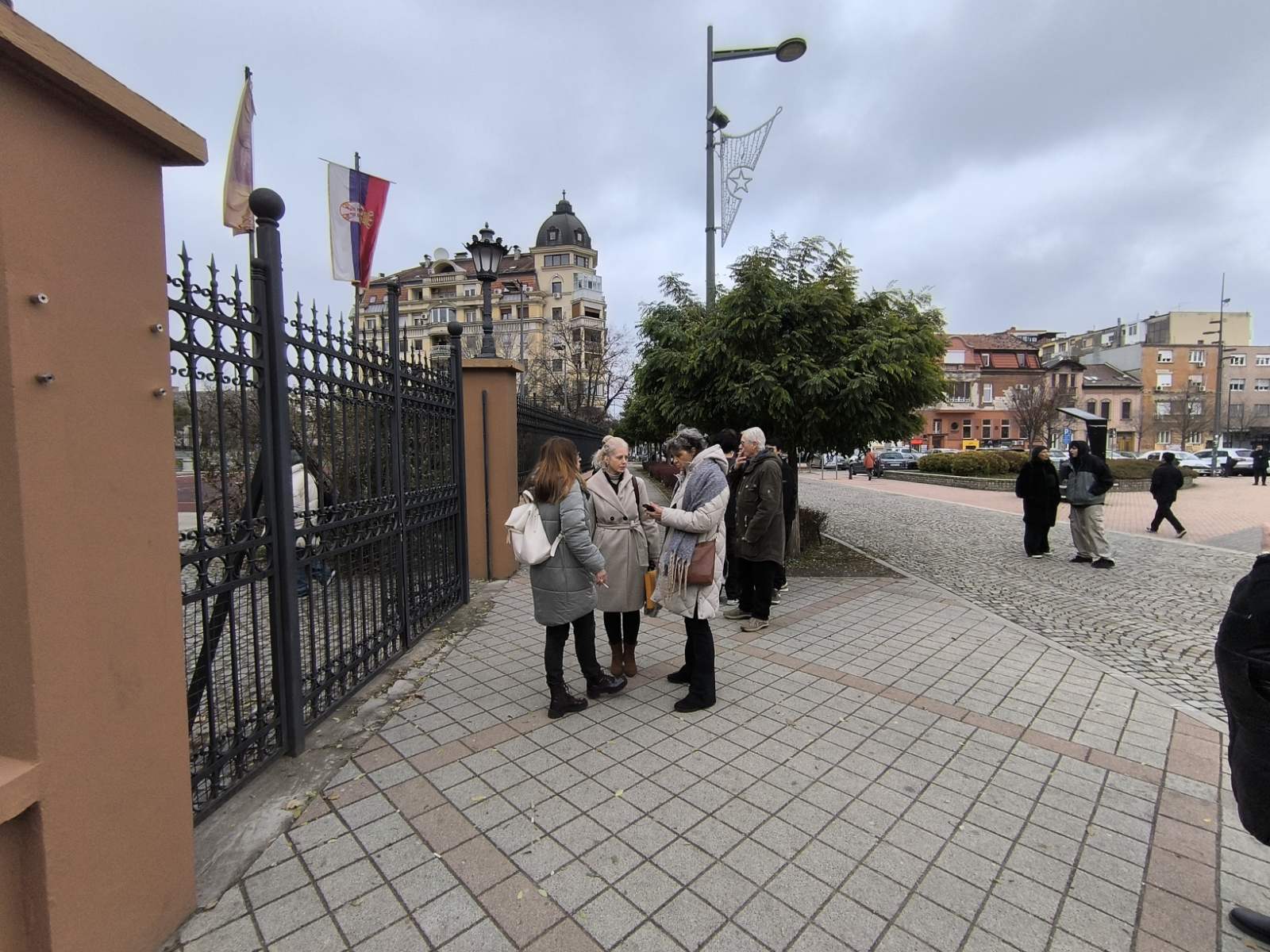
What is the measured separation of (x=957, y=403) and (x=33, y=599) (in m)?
67.3

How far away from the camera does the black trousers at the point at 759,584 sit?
19.0 feet

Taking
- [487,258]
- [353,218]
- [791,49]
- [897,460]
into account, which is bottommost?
[897,460]

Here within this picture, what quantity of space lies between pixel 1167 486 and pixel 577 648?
43.2 feet

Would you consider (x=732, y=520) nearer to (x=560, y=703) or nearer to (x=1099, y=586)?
(x=560, y=703)

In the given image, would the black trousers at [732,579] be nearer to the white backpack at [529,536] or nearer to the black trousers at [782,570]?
the black trousers at [782,570]

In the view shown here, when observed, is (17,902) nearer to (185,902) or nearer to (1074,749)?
(185,902)

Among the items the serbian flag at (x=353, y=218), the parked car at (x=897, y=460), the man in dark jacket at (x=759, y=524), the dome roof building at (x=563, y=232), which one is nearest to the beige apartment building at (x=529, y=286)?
the dome roof building at (x=563, y=232)

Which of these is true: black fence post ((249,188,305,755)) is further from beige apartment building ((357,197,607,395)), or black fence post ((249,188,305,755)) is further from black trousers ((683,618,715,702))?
beige apartment building ((357,197,607,395))

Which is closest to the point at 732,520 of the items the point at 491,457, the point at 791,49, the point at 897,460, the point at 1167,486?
the point at 491,457

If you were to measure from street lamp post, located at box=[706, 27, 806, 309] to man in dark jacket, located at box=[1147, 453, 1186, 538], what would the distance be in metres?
9.38

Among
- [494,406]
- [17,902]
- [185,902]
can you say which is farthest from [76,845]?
[494,406]

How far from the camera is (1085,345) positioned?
82.6m

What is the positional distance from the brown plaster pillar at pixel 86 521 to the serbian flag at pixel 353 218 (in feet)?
26.9

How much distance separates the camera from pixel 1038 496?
962 centimetres
